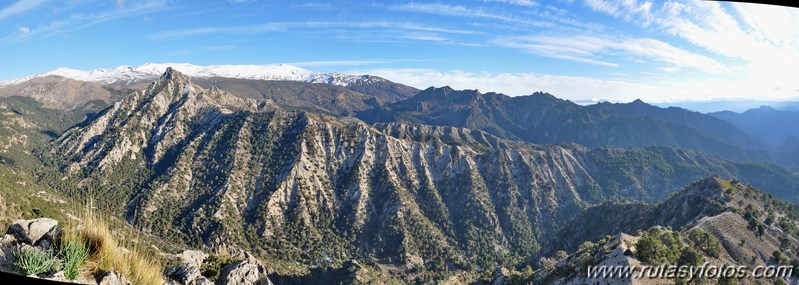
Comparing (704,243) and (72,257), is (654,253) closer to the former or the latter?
(704,243)

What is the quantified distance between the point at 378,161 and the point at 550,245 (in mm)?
96003

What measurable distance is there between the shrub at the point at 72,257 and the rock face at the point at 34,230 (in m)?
4.05

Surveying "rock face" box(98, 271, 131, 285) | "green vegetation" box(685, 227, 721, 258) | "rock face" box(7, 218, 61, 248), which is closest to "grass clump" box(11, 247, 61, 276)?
"rock face" box(98, 271, 131, 285)

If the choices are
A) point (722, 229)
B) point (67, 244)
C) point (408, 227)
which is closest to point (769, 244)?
point (722, 229)

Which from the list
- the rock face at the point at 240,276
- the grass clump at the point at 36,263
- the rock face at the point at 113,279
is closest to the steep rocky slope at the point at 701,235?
the rock face at the point at 240,276

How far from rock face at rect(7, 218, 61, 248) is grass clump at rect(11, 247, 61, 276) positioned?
14.4 ft

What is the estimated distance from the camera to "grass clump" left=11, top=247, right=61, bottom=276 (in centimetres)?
456

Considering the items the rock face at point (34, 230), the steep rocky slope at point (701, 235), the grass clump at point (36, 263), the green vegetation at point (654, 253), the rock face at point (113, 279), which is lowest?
the steep rocky slope at point (701, 235)

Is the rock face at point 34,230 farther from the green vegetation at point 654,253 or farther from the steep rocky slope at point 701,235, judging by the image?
the green vegetation at point 654,253

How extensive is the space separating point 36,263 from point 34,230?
20.0ft

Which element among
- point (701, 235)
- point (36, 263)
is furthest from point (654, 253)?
point (36, 263)

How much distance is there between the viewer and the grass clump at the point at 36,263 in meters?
4.56

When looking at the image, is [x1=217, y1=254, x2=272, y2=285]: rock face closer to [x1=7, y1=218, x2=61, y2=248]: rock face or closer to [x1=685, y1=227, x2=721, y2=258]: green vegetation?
[x1=7, y1=218, x2=61, y2=248]: rock face

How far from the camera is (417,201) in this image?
633ft
